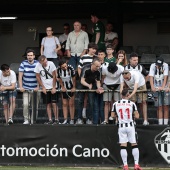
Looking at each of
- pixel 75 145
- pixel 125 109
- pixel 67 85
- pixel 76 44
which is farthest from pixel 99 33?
pixel 125 109

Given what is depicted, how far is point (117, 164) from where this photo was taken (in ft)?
60.7

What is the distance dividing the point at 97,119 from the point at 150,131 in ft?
4.67

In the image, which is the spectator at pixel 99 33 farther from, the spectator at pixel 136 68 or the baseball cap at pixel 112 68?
the baseball cap at pixel 112 68

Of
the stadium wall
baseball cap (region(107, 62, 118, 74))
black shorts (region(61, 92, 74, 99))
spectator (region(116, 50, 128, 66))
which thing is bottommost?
the stadium wall

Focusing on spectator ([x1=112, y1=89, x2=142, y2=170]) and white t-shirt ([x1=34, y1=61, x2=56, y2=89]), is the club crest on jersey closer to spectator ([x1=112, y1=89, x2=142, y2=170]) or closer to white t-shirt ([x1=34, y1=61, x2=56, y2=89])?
spectator ([x1=112, y1=89, x2=142, y2=170])

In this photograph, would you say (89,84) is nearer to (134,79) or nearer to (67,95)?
(67,95)

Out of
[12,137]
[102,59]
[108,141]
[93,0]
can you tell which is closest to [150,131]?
[108,141]

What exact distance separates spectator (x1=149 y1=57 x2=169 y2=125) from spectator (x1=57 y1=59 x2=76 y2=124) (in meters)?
2.08

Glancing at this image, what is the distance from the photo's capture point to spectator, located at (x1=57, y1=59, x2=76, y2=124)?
1859 centimetres

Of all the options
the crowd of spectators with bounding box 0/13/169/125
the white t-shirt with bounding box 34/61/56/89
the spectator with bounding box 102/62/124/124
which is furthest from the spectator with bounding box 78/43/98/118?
the white t-shirt with bounding box 34/61/56/89

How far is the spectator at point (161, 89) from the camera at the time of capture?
720 inches

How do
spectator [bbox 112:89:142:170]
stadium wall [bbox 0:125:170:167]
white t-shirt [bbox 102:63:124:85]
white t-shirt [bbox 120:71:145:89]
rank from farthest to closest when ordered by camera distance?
stadium wall [bbox 0:125:170:167], white t-shirt [bbox 102:63:124:85], white t-shirt [bbox 120:71:145:89], spectator [bbox 112:89:142:170]

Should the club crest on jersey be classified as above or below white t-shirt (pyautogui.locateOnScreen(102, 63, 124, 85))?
below

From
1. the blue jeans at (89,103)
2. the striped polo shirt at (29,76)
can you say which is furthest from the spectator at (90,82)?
the striped polo shirt at (29,76)
